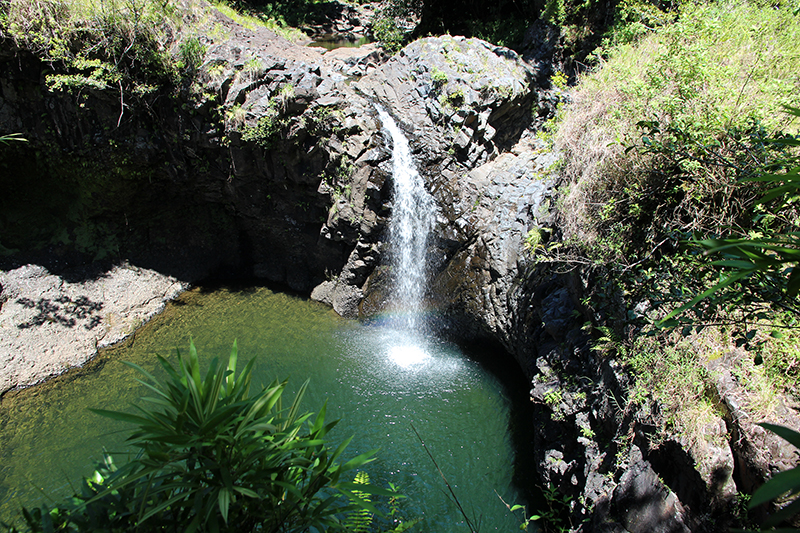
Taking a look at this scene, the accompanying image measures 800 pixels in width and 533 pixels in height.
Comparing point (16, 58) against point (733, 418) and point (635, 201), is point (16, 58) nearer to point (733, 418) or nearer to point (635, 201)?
point (635, 201)

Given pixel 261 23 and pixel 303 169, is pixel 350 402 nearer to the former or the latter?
pixel 303 169

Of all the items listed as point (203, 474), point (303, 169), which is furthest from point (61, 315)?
point (203, 474)

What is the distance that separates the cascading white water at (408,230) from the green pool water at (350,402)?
740 mm

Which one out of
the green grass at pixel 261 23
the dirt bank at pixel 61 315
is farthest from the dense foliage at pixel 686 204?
the green grass at pixel 261 23

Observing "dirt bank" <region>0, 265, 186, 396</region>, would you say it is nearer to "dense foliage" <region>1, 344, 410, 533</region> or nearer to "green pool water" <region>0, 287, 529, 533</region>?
"green pool water" <region>0, 287, 529, 533</region>

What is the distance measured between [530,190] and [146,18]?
7969 mm

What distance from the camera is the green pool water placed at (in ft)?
16.3

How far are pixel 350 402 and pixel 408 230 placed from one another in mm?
3525

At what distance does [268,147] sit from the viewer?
801 cm

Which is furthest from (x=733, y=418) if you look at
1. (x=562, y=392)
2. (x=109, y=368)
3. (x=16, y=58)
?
(x=16, y=58)

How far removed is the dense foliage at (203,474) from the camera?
2.07 metres

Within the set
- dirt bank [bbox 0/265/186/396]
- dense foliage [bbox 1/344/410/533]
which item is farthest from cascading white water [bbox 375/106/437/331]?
dense foliage [bbox 1/344/410/533]

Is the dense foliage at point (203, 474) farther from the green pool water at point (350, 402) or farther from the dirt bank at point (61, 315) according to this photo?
the dirt bank at point (61, 315)

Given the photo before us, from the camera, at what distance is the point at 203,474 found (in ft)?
7.30
